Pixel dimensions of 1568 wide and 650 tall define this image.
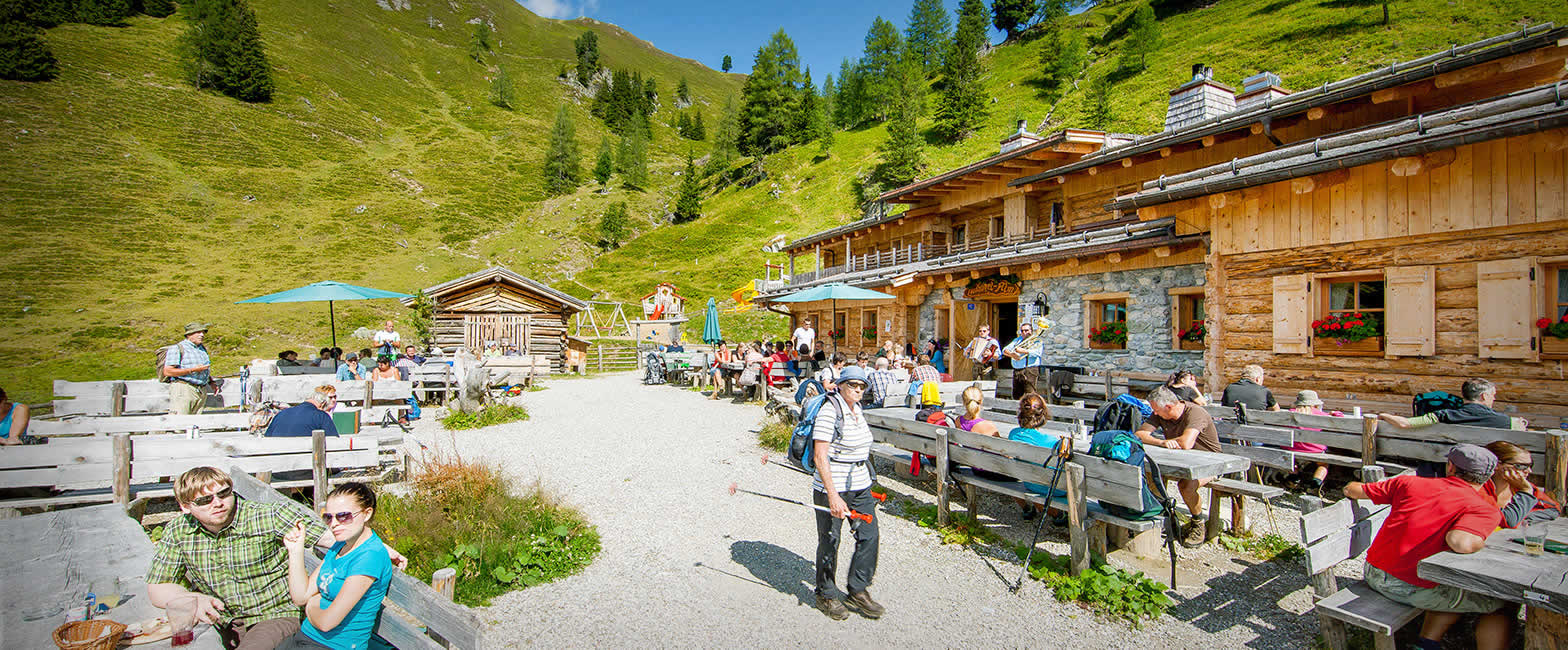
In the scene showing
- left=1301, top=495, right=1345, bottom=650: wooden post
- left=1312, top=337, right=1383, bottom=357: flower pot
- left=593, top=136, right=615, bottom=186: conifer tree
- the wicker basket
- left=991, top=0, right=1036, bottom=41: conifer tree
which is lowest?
left=1301, top=495, right=1345, bottom=650: wooden post

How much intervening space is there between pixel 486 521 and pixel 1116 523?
4.82 metres

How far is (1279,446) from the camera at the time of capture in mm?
6562

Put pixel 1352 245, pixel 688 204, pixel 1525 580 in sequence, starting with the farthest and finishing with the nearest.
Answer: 1. pixel 688 204
2. pixel 1352 245
3. pixel 1525 580

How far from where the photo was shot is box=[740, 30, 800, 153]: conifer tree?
83562 millimetres

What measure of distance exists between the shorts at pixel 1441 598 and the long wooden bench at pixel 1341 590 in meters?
0.04

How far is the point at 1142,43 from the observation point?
5825cm

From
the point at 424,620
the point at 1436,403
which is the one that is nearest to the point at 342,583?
the point at 424,620

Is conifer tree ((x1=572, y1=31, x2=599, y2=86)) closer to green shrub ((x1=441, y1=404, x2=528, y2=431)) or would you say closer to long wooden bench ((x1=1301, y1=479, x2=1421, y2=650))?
green shrub ((x1=441, y1=404, x2=528, y2=431))

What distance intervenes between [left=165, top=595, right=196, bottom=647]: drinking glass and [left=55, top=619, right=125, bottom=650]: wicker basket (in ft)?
0.64

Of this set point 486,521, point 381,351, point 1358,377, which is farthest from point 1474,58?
point 381,351

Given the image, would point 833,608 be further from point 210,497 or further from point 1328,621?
point 210,497

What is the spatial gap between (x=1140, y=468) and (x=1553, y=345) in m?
7.20

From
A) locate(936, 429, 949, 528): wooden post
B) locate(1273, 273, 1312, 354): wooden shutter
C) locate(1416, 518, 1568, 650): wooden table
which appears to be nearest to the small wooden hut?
locate(936, 429, 949, 528): wooden post

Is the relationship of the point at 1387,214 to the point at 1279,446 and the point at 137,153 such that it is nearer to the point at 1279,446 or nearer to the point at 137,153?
the point at 1279,446
